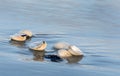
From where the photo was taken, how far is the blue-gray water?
250 inches

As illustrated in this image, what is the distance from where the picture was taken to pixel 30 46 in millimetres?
7297

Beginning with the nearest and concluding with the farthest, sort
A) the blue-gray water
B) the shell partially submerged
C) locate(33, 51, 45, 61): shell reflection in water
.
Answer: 1. the blue-gray water
2. locate(33, 51, 45, 61): shell reflection in water
3. the shell partially submerged

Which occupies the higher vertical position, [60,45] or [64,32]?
[64,32]

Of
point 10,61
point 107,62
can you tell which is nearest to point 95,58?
point 107,62

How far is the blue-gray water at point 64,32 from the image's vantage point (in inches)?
250

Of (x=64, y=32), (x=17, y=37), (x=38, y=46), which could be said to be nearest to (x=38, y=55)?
(x=38, y=46)

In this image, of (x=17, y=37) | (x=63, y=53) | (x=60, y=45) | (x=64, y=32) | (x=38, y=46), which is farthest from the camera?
(x=64, y=32)

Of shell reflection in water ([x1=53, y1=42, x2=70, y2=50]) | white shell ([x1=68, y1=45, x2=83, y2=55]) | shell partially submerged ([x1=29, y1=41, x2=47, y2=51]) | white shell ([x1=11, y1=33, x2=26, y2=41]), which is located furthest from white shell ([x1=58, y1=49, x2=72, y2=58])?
white shell ([x1=11, y1=33, x2=26, y2=41])

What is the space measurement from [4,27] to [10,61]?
2.18m

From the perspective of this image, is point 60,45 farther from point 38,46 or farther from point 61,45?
point 38,46

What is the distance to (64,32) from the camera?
8.75 metres

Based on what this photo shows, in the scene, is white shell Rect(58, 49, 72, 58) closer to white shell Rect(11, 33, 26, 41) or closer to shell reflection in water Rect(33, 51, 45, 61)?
shell reflection in water Rect(33, 51, 45, 61)

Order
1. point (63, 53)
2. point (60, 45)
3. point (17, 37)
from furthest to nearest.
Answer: point (17, 37), point (60, 45), point (63, 53)

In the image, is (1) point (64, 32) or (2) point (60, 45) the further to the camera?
(1) point (64, 32)
